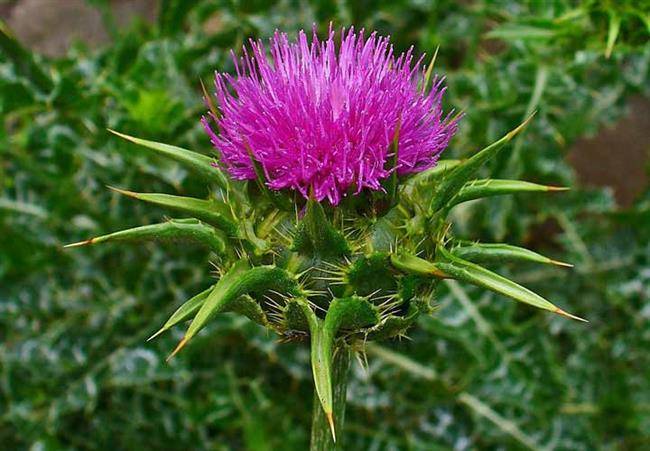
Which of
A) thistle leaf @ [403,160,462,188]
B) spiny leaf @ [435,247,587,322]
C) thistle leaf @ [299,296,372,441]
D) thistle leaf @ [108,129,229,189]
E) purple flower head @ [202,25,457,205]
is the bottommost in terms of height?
thistle leaf @ [299,296,372,441]

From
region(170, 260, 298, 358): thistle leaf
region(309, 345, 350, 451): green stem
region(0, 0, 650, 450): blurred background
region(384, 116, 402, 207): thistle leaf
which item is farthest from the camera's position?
region(0, 0, 650, 450): blurred background

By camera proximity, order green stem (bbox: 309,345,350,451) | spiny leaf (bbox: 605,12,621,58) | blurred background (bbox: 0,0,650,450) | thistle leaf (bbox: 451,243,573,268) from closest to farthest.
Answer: thistle leaf (bbox: 451,243,573,268)
green stem (bbox: 309,345,350,451)
spiny leaf (bbox: 605,12,621,58)
blurred background (bbox: 0,0,650,450)

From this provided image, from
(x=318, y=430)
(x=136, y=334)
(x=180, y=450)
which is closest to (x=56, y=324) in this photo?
(x=136, y=334)

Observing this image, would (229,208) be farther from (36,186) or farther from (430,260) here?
(36,186)

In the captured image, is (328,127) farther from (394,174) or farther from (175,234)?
(175,234)

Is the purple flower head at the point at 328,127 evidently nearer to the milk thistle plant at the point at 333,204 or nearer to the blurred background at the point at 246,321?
the milk thistle plant at the point at 333,204

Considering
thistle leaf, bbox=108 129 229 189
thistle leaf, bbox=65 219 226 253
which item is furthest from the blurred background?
thistle leaf, bbox=65 219 226 253

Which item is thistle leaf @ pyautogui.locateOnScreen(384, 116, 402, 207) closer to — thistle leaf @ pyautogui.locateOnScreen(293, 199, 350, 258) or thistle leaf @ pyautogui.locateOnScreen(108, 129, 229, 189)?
thistle leaf @ pyautogui.locateOnScreen(293, 199, 350, 258)
